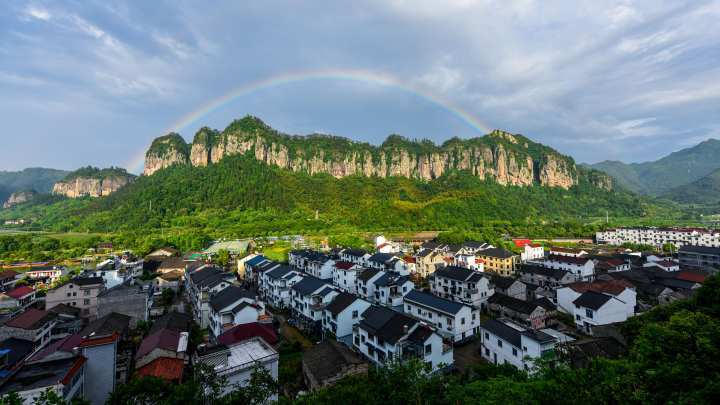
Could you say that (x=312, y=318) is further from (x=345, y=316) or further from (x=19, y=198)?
(x=19, y=198)

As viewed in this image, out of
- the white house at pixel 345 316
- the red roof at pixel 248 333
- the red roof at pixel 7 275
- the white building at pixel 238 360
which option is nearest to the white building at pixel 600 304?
the white house at pixel 345 316

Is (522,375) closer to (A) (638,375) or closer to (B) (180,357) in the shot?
(A) (638,375)

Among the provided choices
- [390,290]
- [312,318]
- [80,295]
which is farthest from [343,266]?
[80,295]

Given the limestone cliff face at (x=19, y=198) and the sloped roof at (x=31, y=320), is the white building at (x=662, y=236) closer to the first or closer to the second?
the sloped roof at (x=31, y=320)

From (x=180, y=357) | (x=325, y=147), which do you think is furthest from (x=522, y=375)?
(x=325, y=147)

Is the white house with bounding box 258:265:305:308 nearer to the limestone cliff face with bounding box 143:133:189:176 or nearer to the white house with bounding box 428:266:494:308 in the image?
the white house with bounding box 428:266:494:308
